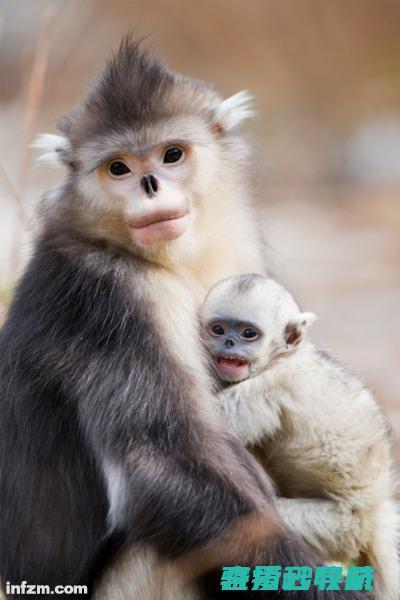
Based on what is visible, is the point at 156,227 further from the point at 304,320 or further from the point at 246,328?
the point at 304,320

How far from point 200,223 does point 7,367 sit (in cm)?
88

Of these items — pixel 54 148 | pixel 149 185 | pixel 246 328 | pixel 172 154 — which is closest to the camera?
pixel 149 185

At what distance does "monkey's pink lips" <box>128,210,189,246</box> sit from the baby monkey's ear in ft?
1.77

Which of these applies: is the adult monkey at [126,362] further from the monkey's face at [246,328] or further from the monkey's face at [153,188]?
the monkey's face at [246,328]

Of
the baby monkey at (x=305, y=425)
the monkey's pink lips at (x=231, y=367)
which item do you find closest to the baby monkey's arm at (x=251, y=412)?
the baby monkey at (x=305, y=425)

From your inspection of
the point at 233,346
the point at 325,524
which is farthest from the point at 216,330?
the point at 325,524

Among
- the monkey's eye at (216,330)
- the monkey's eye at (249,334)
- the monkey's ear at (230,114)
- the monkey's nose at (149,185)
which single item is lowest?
the monkey's eye at (249,334)

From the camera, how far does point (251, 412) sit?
4379 mm

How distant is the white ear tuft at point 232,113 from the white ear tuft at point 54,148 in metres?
0.62

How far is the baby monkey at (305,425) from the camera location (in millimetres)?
4398

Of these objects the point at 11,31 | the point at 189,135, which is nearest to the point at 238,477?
the point at 189,135

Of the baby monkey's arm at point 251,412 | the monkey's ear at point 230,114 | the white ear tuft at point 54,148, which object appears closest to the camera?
the baby monkey's arm at point 251,412

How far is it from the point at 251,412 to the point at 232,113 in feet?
4.32

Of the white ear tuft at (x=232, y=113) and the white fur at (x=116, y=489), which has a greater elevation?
the white ear tuft at (x=232, y=113)
